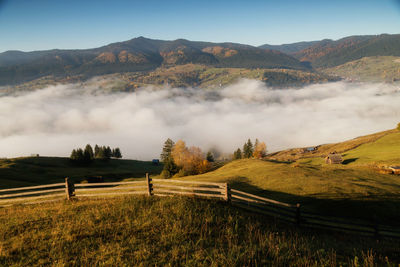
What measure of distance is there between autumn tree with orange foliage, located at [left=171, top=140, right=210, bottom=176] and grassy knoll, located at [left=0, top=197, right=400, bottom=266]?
252 ft

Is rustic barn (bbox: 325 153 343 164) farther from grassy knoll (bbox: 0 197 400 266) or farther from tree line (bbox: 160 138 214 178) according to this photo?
grassy knoll (bbox: 0 197 400 266)

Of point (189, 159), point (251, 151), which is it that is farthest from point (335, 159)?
point (251, 151)

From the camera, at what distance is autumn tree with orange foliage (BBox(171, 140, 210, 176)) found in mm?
96375

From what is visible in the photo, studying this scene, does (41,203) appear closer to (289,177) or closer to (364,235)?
(364,235)

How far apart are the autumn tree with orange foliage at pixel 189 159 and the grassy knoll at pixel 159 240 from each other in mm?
76686

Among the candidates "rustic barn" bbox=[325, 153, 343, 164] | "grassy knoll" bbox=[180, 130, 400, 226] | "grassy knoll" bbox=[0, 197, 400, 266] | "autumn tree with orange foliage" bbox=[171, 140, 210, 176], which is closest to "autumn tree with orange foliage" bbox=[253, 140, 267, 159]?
"autumn tree with orange foliage" bbox=[171, 140, 210, 176]

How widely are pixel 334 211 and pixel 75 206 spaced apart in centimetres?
2757

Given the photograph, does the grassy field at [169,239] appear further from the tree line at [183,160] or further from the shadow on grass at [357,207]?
the tree line at [183,160]

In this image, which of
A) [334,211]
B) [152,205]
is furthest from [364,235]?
[152,205]

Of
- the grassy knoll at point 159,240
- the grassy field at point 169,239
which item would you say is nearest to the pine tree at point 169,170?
the grassy field at point 169,239

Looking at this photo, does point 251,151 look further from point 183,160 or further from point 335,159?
point 335,159

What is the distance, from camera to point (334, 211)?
26.8 m

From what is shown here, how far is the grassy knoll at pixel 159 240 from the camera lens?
916 cm

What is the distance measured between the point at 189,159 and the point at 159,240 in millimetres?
90218
